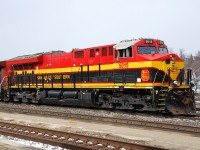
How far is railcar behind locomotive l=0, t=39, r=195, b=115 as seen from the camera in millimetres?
14328

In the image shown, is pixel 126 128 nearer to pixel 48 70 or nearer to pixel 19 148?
pixel 19 148

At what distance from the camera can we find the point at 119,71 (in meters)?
15.8

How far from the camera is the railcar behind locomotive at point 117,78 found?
14328 millimetres

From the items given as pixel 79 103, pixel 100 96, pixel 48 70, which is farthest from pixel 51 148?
pixel 48 70

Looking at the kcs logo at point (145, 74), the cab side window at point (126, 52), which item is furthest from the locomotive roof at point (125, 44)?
the kcs logo at point (145, 74)

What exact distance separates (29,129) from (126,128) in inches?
139

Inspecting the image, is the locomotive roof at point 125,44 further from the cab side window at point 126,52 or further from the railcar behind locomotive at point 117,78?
the cab side window at point 126,52

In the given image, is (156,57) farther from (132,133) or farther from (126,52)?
(132,133)

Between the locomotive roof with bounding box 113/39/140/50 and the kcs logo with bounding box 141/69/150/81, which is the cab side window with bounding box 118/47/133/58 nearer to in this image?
the locomotive roof with bounding box 113/39/140/50

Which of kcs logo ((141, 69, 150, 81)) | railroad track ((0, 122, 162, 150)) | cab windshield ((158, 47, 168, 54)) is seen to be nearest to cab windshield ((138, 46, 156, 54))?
cab windshield ((158, 47, 168, 54))

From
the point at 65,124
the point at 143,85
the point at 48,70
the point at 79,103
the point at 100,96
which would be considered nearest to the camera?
the point at 65,124

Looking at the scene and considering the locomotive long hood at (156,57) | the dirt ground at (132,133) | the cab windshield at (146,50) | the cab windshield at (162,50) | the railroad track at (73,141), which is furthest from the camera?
the cab windshield at (162,50)

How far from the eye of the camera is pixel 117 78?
16.0 meters

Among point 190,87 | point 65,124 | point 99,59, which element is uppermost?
point 99,59
